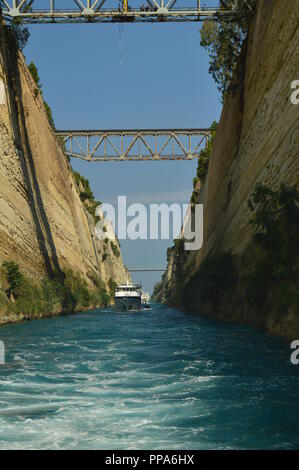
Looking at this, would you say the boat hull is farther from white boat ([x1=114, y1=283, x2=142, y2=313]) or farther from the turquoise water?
the turquoise water

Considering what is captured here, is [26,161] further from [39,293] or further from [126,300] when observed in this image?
[126,300]

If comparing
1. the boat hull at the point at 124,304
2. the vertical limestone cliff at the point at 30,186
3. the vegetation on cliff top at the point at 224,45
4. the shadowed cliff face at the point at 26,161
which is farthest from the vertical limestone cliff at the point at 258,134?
the boat hull at the point at 124,304

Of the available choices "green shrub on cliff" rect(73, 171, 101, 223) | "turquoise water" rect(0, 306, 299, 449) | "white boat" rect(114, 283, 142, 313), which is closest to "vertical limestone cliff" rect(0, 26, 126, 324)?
"white boat" rect(114, 283, 142, 313)

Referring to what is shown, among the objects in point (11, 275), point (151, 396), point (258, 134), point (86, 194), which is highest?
point (86, 194)

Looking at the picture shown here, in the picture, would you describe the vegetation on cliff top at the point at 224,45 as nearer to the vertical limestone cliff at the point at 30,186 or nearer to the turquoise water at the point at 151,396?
the vertical limestone cliff at the point at 30,186

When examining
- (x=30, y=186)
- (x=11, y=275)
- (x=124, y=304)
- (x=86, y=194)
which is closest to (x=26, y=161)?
(x=30, y=186)
